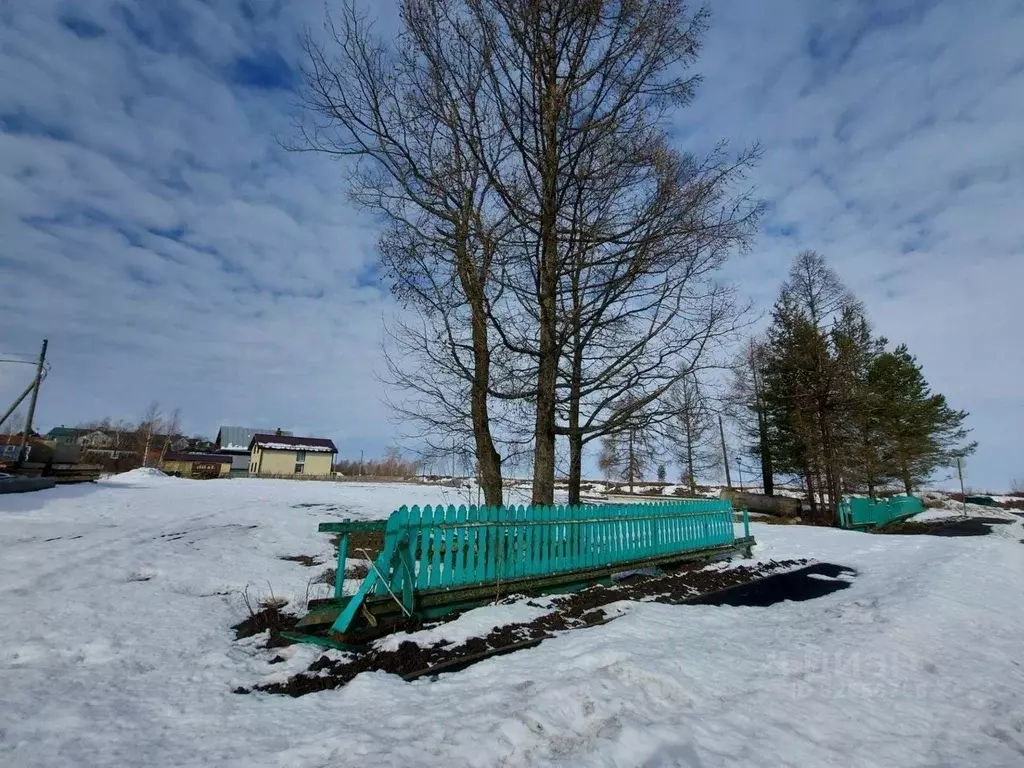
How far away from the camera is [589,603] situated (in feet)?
21.7

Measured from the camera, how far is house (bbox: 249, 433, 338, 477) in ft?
179

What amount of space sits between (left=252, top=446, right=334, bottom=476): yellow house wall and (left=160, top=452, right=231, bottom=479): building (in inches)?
201

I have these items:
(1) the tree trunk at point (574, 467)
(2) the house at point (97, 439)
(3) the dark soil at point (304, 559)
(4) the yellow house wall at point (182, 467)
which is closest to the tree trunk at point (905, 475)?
(1) the tree trunk at point (574, 467)

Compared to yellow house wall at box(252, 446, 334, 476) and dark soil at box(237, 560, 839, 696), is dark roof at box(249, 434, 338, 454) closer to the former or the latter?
yellow house wall at box(252, 446, 334, 476)

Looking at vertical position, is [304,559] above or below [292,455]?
below

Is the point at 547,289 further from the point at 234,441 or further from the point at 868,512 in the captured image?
the point at 234,441

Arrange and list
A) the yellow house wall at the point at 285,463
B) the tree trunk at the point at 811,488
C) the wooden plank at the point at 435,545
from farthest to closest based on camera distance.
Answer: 1. the yellow house wall at the point at 285,463
2. the tree trunk at the point at 811,488
3. the wooden plank at the point at 435,545

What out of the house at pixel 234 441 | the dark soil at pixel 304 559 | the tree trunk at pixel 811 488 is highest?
the house at pixel 234 441

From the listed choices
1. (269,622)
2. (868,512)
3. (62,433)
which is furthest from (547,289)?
(62,433)

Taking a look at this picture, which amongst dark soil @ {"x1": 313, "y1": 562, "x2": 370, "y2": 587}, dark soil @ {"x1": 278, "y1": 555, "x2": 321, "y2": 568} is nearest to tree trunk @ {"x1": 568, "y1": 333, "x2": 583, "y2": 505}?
dark soil @ {"x1": 313, "y1": 562, "x2": 370, "y2": 587}

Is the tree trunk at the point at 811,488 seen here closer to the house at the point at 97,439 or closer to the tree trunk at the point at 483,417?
the tree trunk at the point at 483,417

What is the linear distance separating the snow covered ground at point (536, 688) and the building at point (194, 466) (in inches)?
1487

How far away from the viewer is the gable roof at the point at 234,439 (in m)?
68.1

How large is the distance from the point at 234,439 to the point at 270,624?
73.3m
